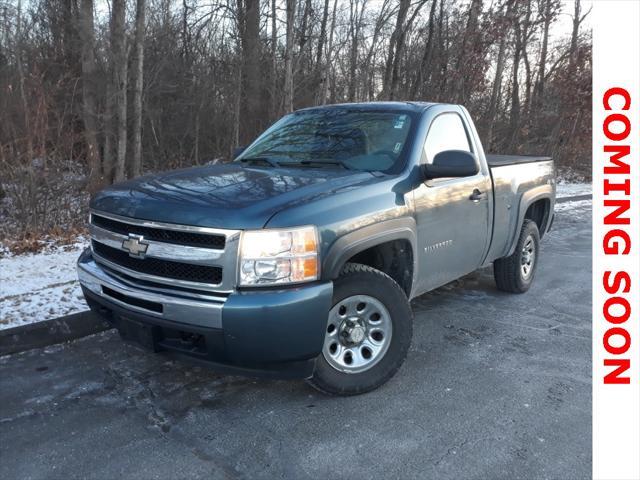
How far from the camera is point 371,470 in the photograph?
255 centimetres

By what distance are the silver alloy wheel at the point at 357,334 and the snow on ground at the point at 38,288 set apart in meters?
2.38

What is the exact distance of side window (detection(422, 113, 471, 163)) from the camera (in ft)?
13.0

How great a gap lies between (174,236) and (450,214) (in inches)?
82.5

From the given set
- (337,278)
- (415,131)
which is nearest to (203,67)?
(415,131)

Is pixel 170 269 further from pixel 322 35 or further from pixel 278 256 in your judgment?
pixel 322 35

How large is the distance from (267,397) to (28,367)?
1769mm

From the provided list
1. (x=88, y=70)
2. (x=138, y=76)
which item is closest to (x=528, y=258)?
(x=138, y=76)

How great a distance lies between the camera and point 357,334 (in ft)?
10.7

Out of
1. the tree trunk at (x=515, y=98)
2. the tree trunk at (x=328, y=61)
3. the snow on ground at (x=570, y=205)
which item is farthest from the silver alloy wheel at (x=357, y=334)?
the tree trunk at (x=515, y=98)

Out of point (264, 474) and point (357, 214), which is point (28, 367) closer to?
point (264, 474)

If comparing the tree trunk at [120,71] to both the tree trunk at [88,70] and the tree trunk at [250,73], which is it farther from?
the tree trunk at [250,73]

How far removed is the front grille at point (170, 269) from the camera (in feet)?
9.04

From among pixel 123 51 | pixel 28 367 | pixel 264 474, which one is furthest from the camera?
pixel 123 51

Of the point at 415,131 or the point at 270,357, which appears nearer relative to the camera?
the point at 270,357
